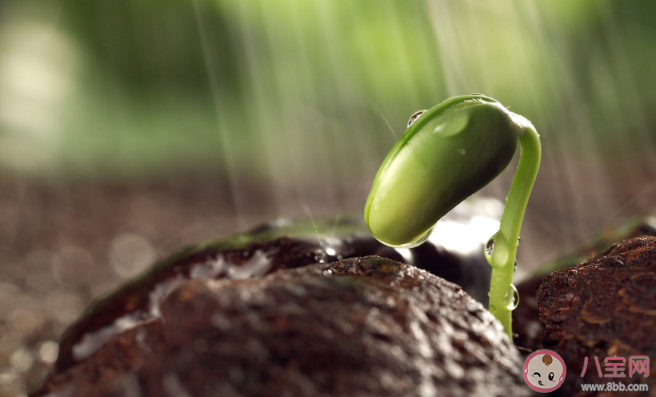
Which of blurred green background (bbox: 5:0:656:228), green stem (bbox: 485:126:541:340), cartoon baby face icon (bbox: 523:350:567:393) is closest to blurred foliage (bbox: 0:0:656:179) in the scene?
blurred green background (bbox: 5:0:656:228)

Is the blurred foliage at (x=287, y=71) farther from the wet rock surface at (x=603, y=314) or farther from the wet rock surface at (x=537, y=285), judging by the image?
the wet rock surface at (x=603, y=314)

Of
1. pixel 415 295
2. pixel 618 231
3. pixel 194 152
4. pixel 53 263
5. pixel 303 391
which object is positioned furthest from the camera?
pixel 194 152

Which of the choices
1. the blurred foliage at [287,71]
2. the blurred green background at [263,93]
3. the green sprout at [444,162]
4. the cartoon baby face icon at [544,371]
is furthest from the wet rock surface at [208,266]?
the blurred foliage at [287,71]

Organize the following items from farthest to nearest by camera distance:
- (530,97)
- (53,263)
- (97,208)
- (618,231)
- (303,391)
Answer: (530,97) → (97,208) → (53,263) → (618,231) → (303,391)

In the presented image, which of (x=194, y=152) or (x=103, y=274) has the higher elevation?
(x=194, y=152)

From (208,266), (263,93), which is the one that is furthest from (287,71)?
(208,266)

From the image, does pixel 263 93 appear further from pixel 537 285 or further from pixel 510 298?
pixel 510 298

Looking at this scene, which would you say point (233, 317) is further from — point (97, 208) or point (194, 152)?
point (194, 152)

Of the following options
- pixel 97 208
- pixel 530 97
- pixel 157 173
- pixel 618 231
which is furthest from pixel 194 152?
pixel 618 231
